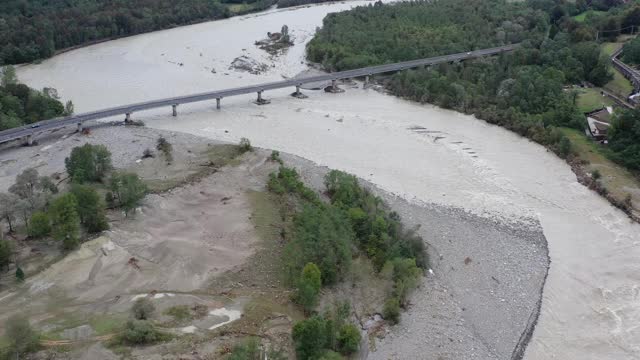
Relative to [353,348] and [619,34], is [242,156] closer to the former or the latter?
[353,348]

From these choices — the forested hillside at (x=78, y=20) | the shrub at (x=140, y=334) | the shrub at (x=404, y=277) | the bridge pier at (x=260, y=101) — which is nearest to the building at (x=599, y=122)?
the shrub at (x=404, y=277)

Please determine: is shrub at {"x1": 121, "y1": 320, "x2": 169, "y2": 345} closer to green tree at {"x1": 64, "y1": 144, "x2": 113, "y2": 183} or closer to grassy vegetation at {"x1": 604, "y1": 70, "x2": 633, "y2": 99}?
green tree at {"x1": 64, "y1": 144, "x2": 113, "y2": 183}

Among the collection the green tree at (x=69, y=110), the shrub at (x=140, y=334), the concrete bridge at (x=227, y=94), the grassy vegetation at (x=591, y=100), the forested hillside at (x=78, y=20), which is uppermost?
the forested hillside at (x=78, y=20)

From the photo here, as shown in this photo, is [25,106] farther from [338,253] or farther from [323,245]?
[338,253]

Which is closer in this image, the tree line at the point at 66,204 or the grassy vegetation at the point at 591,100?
the tree line at the point at 66,204

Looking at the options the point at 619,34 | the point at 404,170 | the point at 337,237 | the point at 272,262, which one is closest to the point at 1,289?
the point at 272,262

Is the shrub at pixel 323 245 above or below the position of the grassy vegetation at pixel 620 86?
below

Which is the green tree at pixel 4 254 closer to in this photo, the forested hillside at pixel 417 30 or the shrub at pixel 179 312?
the shrub at pixel 179 312
